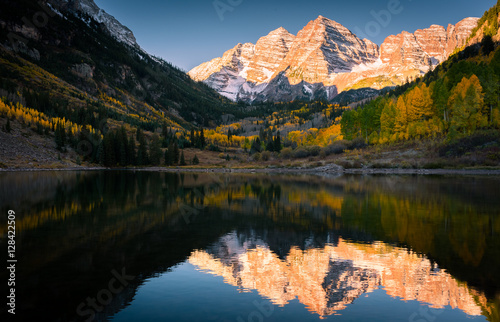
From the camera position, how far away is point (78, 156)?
428 feet

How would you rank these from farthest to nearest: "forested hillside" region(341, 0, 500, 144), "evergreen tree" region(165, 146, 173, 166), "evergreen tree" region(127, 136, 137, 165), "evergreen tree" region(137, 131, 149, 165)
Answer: "evergreen tree" region(165, 146, 173, 166) < "evergreen tree" region(137, 131, 149, 165) < "evergreen tree" region(127, 136, 137, 165) < "forested hillside" region(341, 0, 500, 144)

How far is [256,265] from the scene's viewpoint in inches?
615

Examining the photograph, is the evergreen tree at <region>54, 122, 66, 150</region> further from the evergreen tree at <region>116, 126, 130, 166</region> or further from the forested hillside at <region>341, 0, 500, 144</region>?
the forested hillside at <region>341, 0, 500, 144</region>

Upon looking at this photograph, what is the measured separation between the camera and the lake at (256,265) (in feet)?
36.1

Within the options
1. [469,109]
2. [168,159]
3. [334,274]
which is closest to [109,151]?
[168,159]

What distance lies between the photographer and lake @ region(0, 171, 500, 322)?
1101 centimetres

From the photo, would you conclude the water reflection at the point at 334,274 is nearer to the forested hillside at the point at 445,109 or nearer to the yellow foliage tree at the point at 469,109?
the yellow foliage tree at the point at 469,109

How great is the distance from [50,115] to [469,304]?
18059cm

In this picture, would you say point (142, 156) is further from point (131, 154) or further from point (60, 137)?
point (60, 137)

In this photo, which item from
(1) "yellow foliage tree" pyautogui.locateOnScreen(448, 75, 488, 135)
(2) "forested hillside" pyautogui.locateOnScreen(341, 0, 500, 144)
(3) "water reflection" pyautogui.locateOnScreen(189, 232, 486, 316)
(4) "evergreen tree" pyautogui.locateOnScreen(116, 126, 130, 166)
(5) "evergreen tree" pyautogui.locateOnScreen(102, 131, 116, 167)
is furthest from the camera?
(4) "evergreen tree" pyautogui.locateOnScreen(116, 126, 130, 166)

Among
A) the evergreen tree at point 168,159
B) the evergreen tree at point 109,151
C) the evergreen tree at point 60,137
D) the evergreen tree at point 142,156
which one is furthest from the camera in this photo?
the evergreen tree at point 168,159

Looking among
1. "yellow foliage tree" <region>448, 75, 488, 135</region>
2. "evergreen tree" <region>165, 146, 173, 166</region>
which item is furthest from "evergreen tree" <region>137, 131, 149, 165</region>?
"yellow foliage tree" <region>448, 75, 488, 135</region>

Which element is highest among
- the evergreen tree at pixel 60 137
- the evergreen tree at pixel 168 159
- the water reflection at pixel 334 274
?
the evergreen tree at pixel 60 137

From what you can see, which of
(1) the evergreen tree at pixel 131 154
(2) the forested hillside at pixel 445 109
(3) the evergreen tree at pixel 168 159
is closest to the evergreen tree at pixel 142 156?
(1) the evergreen tree at pixel 131 154
